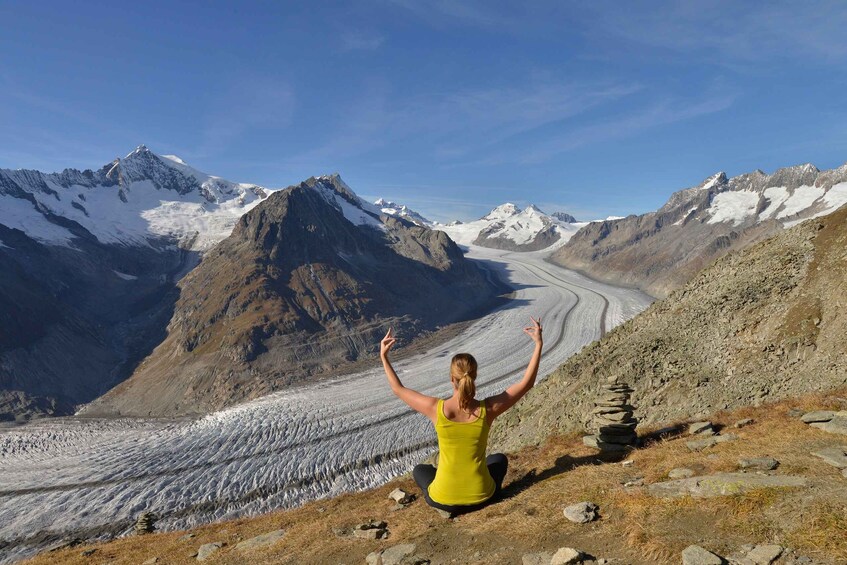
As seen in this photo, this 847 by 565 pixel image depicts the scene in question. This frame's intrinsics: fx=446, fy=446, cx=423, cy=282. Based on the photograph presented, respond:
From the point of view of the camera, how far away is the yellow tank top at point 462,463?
24.6 feet

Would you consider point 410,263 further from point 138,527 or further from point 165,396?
point 138,527

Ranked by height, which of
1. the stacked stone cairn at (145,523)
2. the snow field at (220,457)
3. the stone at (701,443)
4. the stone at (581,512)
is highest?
the stone at (581,512)

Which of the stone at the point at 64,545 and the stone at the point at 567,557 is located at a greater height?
the stone at the point at 567,557

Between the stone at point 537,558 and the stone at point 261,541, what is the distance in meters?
7.06

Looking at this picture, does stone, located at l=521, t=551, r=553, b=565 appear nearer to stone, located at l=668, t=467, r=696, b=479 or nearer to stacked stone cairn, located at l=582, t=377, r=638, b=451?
stone, located at l=668, t=467, r=696, b=479

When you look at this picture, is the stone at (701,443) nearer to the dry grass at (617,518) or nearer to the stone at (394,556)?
the dry grass at (617,518)

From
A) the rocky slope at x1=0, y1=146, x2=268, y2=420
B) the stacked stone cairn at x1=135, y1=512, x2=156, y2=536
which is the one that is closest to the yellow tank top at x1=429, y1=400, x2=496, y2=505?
the stacked stone cairn at x1=135, y1=512, x2=156, y2=536

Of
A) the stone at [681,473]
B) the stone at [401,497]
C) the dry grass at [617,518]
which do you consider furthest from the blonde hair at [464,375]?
the stone at [401,497]

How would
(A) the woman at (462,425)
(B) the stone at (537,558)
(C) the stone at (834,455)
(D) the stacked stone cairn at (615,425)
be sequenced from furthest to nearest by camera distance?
(D) the stacked stone cairn at (615,425), (C) the stone at (834,455), (A) the woman at (462,425), (B) the stone at (537,558)

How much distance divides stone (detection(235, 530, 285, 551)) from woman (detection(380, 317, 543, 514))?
523 centimetres

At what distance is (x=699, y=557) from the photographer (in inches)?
240

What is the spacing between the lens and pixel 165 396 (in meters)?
74.8

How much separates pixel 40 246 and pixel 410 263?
380 ft

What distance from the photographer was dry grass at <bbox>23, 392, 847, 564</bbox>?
6582 millimetres
